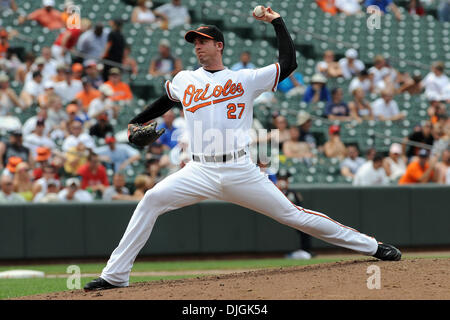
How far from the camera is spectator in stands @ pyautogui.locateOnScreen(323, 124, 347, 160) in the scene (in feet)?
43.9

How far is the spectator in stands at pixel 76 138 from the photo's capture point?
12.6m

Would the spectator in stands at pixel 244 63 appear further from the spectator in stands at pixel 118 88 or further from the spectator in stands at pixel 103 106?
the spectator in stands at pixel 103 106

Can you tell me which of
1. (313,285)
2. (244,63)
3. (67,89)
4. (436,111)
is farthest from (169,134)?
(313,285)

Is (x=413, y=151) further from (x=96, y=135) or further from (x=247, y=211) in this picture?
(x=96, y=135)

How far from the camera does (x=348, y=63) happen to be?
52.2ft

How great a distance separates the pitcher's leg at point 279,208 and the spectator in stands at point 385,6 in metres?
12.6

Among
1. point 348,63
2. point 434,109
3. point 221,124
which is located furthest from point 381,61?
point 221,124

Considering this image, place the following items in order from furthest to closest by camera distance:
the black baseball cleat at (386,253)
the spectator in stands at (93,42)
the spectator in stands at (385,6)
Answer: the spectator in stands at (385,6), the spectator in stands at (93,42), the black baseball cleat at (386,253)

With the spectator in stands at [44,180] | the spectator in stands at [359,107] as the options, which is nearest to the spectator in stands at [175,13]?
the spectator in stands at [359,107]

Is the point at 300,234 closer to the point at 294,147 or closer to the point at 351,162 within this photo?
the point at 294,147

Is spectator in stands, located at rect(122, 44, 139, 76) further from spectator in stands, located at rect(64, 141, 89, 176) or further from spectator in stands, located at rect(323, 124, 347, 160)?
spectator in stands, located at rect(323, 124, 347, 160)

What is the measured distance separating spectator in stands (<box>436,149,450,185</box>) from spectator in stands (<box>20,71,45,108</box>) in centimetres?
669
